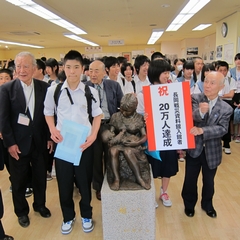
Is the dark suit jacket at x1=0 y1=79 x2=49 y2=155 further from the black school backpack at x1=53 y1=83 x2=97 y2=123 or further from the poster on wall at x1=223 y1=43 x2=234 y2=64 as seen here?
the poster on wall at x1=223 y1=43 x2=234 y2=64

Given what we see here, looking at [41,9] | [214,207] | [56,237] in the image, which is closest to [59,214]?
[56,237]

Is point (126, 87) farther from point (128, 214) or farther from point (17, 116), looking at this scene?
point (128, 214)

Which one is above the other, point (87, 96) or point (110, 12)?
point (110, 12)

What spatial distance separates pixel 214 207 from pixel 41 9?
4891 mm

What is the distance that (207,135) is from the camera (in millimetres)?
1854

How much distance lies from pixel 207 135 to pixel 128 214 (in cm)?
87

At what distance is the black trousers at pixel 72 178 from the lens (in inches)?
74.4

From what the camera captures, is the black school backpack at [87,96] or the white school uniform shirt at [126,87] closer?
the black school backpack at [87,96]

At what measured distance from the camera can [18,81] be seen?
1973 mm

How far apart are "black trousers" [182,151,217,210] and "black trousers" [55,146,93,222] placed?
900mm

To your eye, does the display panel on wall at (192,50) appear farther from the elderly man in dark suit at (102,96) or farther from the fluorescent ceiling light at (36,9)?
the elderly man in dark suit at (102,96)

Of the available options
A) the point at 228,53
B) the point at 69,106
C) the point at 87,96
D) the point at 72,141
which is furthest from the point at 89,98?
the point at 228,53

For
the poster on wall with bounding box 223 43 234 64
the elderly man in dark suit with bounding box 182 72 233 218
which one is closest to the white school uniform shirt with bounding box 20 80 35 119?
the elderly man in dark suit with bounding box 182 72 233 218

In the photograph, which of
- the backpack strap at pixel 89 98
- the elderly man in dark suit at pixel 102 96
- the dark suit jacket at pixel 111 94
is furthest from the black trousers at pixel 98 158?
the backpack strap at pixel 89 98
